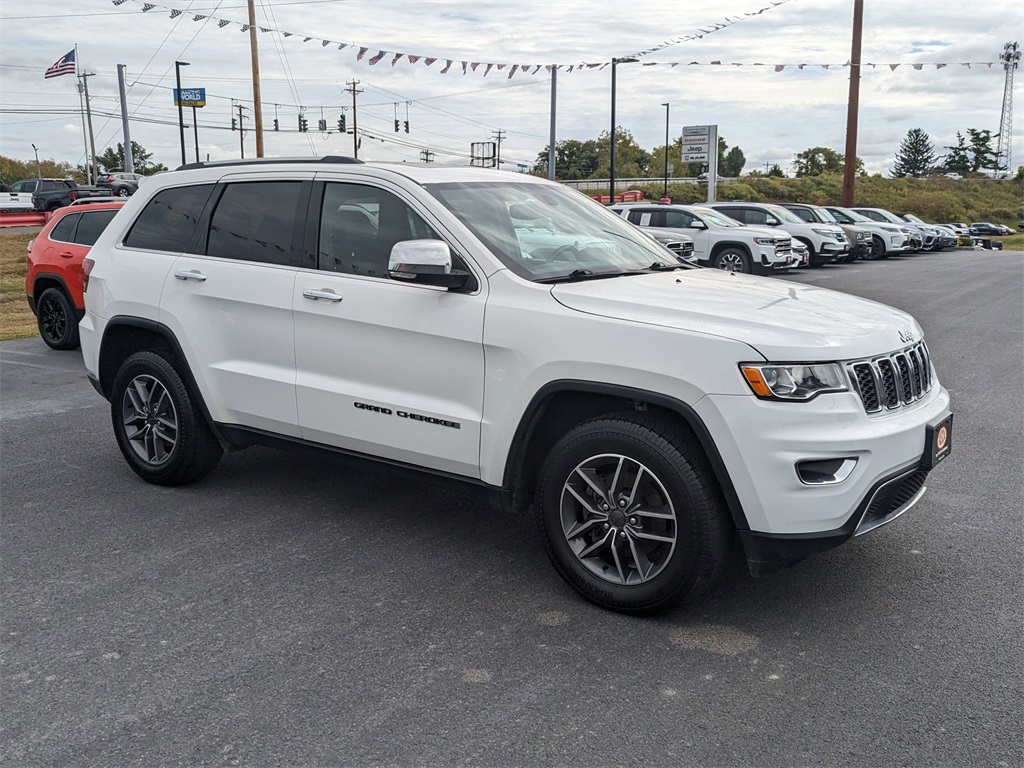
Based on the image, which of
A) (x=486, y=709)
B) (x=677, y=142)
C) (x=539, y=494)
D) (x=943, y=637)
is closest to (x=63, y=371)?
(x=539, y=494)

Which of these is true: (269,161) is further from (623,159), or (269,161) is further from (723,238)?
(623,159)

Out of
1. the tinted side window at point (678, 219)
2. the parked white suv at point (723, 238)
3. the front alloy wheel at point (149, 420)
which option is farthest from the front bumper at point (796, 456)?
the tinted side window at point (678, 219)

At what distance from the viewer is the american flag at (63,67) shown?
128 ft

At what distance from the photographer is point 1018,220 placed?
86000 millimetres

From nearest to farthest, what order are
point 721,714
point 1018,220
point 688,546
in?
point 721,714 → point 688,546 → point 1018,220

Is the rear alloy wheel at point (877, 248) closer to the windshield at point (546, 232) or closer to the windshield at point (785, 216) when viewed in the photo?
the windshield at point (785, 216)

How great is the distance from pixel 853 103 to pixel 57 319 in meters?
31.5

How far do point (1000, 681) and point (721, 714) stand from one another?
3.44 ft

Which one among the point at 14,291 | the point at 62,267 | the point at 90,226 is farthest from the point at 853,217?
the point at 62,267

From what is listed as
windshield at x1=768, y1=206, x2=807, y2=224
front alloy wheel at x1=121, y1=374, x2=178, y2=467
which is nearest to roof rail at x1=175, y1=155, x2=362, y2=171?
front alloy wheel at x1=121, y1=374, x2=178, y2=467

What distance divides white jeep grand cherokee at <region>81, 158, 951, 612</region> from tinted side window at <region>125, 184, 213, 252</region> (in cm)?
1

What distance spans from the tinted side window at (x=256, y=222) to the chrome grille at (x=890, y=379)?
2790mm

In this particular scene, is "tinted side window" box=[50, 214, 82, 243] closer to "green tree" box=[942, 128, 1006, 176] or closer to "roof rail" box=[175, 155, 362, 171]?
"roof rail" box=[175, 155, 362, 171]

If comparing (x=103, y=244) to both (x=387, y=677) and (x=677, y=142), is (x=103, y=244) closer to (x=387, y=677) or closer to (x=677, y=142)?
(x=387, y=677)
